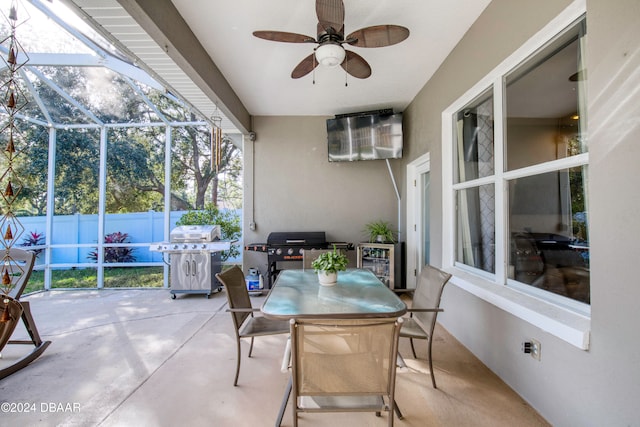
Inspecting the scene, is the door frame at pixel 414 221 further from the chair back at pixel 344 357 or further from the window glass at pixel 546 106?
the chair back at pixel 344 357

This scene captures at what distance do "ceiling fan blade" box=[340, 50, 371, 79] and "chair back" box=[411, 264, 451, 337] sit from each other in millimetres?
1781

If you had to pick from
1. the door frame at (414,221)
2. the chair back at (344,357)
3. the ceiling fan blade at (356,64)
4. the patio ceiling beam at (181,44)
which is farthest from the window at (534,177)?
the patio ceiling beam at (181,44)

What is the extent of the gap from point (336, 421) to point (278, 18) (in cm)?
306

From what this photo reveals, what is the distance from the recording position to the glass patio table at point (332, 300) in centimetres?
168

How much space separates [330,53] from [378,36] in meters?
0.36

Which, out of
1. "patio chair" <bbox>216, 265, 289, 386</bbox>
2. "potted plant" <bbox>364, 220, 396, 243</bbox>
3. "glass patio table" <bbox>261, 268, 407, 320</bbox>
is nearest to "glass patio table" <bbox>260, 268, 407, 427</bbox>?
"glass patio table" <bbox>261, 268, 407, 320</bbox>

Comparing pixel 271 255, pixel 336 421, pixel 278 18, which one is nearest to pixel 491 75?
pixel 278 18

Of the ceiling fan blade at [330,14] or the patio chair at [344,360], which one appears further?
the ceiling fan blade at [330,14]

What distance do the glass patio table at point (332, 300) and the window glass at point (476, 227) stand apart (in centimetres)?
103

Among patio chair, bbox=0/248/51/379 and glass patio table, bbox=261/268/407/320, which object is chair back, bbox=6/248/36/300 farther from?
glass patio table, bbox=261/268/407/320

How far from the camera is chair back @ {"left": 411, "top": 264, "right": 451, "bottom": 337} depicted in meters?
2.02

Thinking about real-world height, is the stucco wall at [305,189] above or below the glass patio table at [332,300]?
above

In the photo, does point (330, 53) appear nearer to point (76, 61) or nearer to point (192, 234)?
point (192, 234)

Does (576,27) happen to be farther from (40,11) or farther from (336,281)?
(40,11)
